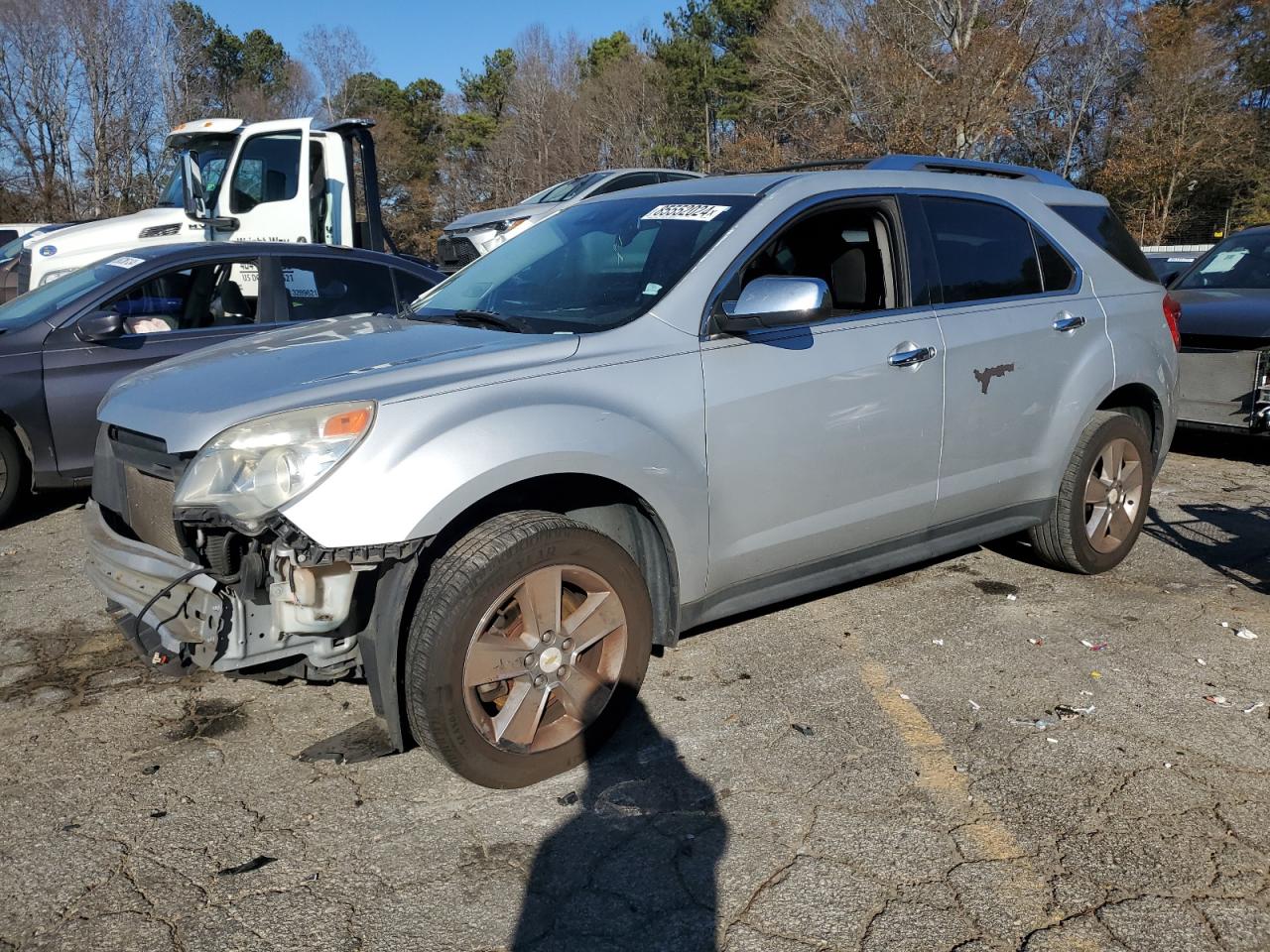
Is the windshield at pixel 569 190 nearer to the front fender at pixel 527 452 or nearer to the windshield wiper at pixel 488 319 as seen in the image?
the windshield wiper at pixel 488 319

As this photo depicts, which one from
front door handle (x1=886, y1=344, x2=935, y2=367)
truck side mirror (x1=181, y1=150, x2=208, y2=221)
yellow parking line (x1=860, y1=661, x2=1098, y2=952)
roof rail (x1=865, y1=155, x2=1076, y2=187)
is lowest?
yellow parking line (x1=860, y1=661, x2=1098, y2=952)

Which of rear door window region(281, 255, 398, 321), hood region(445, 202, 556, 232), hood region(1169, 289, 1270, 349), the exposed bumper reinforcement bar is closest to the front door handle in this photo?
the exposed bumper reinforcement bar

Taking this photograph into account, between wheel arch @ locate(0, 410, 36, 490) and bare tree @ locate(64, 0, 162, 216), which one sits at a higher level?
bare tree @ locate(64, 0, 162, 216)

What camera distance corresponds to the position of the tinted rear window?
15.9ft

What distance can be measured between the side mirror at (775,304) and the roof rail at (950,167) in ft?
4.03

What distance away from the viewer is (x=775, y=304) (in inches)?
134

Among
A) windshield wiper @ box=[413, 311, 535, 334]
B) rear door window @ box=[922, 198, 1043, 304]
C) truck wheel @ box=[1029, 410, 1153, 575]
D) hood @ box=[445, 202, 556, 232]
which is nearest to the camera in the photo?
windshield wiper @ box=[413, 311, 535, 334]

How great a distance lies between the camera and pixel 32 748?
334 cm

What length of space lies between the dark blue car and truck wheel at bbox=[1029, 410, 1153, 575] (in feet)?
12.6

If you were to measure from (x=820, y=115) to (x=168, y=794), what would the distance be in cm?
3123

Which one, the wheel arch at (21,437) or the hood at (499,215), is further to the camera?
the hood at (499,215)

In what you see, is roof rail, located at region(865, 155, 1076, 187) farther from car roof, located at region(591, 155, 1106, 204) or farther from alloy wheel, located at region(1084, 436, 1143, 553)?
alloy wheel, located at region(1084, 436, 1143, 553)

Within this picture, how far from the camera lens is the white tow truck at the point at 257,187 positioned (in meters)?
11.5

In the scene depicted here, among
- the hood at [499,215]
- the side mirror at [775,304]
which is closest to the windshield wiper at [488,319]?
the side mirror at [775,304]
